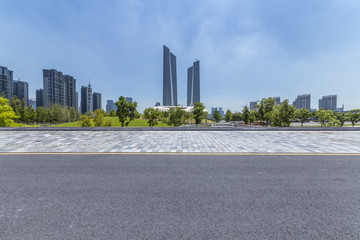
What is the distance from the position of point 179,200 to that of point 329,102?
178 metres

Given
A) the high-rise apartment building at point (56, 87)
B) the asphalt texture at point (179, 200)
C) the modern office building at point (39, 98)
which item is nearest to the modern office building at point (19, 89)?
the modern office building at point (39, 98)

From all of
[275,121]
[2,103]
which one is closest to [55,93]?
[2,103]

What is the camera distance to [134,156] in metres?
6.22

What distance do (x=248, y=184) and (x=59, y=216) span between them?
3.95 metres

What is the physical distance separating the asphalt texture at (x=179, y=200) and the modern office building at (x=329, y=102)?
170m

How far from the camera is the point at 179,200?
3.06 metres

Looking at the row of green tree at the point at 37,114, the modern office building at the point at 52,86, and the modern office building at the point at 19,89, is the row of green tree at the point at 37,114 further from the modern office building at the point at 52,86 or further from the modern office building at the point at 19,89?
the modern office building at the point at 19,89

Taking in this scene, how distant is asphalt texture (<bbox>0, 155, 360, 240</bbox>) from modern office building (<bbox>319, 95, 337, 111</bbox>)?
170m

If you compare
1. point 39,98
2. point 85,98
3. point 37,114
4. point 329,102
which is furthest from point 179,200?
point 85,98

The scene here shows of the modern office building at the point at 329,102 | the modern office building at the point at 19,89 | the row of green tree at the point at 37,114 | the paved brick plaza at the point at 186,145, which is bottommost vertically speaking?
the paved brick plaza at the point at 186,145

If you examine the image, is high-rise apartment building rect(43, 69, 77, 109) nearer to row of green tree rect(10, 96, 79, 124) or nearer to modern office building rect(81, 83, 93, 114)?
modern office building rect(81, 83, 93, 114)

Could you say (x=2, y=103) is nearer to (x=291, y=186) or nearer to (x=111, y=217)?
(x=111, y=217)

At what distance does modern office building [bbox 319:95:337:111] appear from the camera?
409 feet

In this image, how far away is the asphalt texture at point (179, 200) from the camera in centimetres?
228
